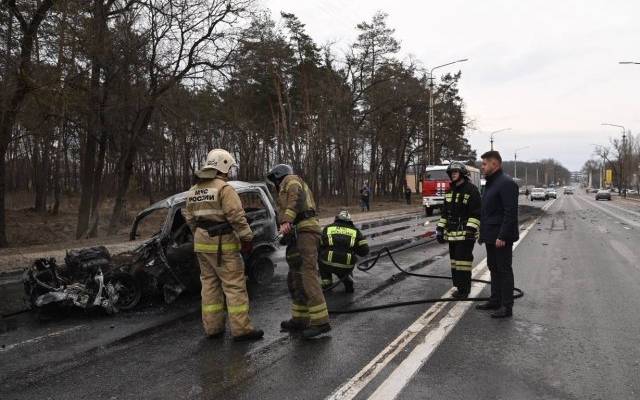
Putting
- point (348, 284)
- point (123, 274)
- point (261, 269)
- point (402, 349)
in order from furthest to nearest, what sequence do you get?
point (261, 269) < point (348, 284) < point (123, 274) < point (402, 349)

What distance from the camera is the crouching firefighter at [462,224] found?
6898mm

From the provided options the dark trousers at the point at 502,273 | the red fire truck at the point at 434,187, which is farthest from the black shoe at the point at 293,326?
the red fire truck at the point at 434,187

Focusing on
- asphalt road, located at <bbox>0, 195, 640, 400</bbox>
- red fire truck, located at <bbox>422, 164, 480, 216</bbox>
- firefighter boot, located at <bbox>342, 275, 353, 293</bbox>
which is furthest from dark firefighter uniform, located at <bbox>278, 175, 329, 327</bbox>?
red fire truck, located at <bbox>422, 164, 480, 216</bbox>

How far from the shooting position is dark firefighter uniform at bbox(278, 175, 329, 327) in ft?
17.6

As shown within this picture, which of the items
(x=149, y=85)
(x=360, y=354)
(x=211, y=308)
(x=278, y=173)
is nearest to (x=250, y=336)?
(x=211, y=308)

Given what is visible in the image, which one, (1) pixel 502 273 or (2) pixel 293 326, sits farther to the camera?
(1) pixel 502 273

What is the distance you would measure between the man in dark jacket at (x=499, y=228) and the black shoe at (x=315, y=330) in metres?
1.92

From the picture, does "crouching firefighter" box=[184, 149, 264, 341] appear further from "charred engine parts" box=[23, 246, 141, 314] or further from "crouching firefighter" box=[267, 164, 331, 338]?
"charred engine parts" box=[23, 246, 141, 314]

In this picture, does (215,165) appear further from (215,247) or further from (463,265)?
(463,265)

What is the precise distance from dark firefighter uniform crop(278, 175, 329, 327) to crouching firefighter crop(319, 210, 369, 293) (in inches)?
64.0

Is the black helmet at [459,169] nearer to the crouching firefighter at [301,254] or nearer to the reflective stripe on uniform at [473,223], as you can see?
the reflective stripe on uniform at [473,223]

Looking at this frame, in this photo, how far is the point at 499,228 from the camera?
6.20m

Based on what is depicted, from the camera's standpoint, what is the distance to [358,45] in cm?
3912

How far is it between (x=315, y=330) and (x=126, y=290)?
293 cm
